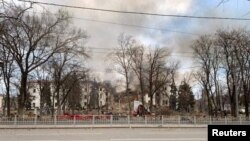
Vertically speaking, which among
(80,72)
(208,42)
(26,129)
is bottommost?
(26,129)

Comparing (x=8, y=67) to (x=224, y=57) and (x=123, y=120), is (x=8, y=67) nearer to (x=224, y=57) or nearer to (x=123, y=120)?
(x=123, y=120)

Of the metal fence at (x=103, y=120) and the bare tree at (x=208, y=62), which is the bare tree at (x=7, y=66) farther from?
the bare tree at (x=208, y=62)

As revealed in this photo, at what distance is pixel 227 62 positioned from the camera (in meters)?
59.5

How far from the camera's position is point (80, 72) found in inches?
2445

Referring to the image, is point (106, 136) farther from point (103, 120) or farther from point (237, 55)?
point (237, 55)

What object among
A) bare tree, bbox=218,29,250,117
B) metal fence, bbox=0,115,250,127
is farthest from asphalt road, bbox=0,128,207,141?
bare tree, bbox=218,29,250,117

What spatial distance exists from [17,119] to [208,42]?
36732mm

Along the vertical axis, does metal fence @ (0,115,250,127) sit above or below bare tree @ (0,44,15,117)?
below

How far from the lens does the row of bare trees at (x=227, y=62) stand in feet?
185

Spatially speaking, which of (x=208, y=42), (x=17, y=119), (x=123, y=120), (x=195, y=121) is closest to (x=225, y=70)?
(x=208, y=42)

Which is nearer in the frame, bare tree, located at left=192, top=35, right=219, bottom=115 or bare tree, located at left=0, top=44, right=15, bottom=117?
bare tree, located at left=0, top=44, right=15, bottom=117

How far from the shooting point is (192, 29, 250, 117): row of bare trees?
56.3 m

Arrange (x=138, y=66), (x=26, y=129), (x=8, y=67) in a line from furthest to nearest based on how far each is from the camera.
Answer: (x=138, y=66), (x=8, y=67), (x=26, y=129)

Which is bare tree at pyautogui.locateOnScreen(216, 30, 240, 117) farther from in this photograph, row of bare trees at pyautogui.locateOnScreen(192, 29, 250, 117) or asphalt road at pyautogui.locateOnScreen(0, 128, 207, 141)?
asphalt road at pyautogui.locateOnScreen(0, 128, 207, 141)
